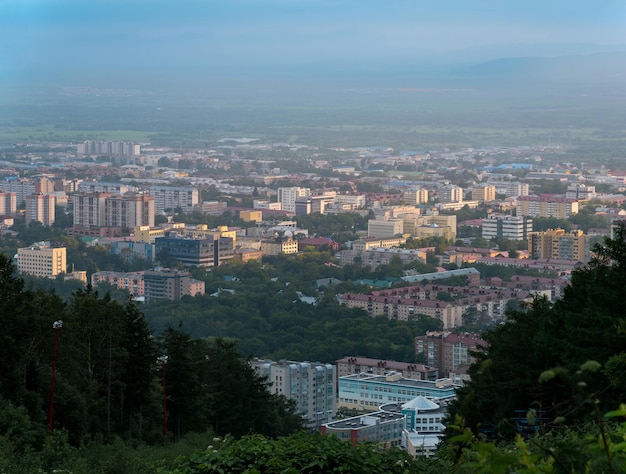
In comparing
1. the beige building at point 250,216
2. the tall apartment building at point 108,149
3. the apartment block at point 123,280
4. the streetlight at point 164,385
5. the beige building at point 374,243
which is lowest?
the apartment block at point 123,280

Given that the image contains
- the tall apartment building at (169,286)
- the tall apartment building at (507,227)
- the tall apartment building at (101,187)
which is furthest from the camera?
the tall apartment building at (101,187)

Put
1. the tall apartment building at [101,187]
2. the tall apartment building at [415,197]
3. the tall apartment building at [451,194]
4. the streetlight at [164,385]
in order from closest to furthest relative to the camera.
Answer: the streetlight at [164,385], the tall apartment building at [101,187], the tall apartment building at [415,197], the tall apartment building at [451,194]

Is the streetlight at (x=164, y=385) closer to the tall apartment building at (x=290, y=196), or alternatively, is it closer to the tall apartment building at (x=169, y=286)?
the tall apartment building at (x=169, y=286)

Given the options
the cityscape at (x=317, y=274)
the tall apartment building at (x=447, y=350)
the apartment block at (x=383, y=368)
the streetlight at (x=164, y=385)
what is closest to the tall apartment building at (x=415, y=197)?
the cityscape at (x=317, y=274)

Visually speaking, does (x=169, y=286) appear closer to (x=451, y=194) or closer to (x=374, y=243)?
(x=374, y=243)

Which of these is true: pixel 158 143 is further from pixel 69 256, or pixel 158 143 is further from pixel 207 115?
pixel 69 256

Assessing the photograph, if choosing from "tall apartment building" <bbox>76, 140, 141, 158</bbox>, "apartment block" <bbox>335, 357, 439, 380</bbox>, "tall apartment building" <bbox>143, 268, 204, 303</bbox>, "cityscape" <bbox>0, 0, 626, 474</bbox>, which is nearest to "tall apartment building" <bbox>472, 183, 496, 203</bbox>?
"cityscape" <bbox>0, 0, 626, 474</bbox>
